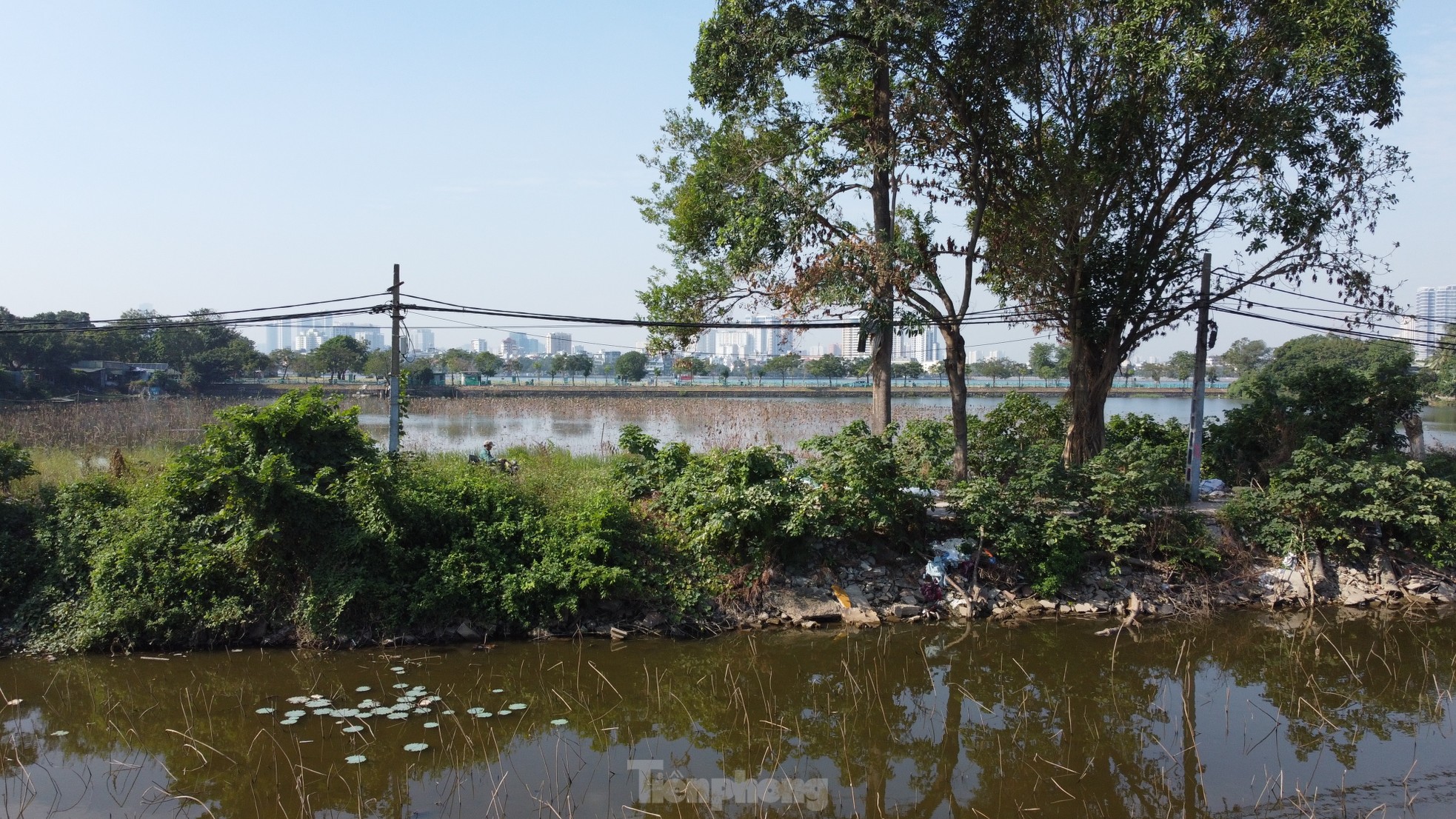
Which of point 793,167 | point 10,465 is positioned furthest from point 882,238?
point 10,465

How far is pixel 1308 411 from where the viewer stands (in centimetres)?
1375

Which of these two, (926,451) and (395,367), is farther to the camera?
(926,451)

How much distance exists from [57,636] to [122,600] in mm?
705

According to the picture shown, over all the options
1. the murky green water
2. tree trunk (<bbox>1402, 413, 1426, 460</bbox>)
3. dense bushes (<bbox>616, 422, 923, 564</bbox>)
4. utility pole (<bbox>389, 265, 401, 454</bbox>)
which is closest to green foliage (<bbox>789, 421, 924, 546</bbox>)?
dense bushes (<bbox>616, 422, 923, 564</bbox>)

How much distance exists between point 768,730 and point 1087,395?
332 inches

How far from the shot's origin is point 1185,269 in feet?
42.0

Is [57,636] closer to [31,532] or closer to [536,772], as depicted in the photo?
[31,532]

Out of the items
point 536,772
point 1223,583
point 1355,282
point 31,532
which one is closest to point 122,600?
point 31,532

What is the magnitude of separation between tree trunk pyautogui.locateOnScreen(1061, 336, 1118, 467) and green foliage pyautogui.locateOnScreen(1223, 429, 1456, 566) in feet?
7.54

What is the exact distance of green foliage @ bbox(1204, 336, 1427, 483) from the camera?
43.3 feet

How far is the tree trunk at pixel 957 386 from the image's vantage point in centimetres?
1259

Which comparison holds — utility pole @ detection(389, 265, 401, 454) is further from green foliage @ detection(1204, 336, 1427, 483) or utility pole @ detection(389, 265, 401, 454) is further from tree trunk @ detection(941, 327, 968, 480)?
green foliage @ detection(1204, 336, 1427, 483)

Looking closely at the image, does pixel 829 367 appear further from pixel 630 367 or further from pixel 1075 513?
pixel 1075 513

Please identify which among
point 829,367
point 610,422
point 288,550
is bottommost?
point 288,550
